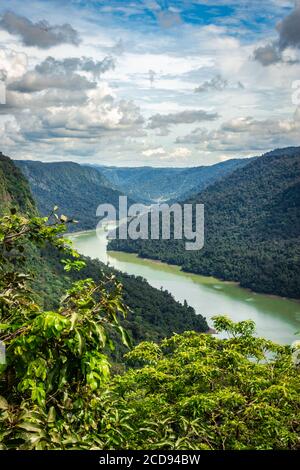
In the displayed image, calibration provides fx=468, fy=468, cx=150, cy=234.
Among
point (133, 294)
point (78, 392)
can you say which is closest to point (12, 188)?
point (133, 294)

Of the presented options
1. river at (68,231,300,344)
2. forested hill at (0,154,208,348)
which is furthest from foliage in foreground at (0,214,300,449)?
forested hill at (0,154,208,348)

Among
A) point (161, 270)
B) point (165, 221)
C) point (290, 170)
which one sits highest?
point (290, 170)

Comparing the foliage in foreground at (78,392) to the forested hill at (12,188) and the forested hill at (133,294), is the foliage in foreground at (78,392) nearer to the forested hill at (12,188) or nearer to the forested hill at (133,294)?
the forested hill at (133,294)

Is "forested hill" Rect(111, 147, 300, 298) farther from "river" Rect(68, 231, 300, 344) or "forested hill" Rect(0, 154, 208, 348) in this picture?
"forested hill" Rect(0, 154, 208, 348)

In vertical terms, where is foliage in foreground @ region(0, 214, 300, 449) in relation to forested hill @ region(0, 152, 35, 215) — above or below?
below
